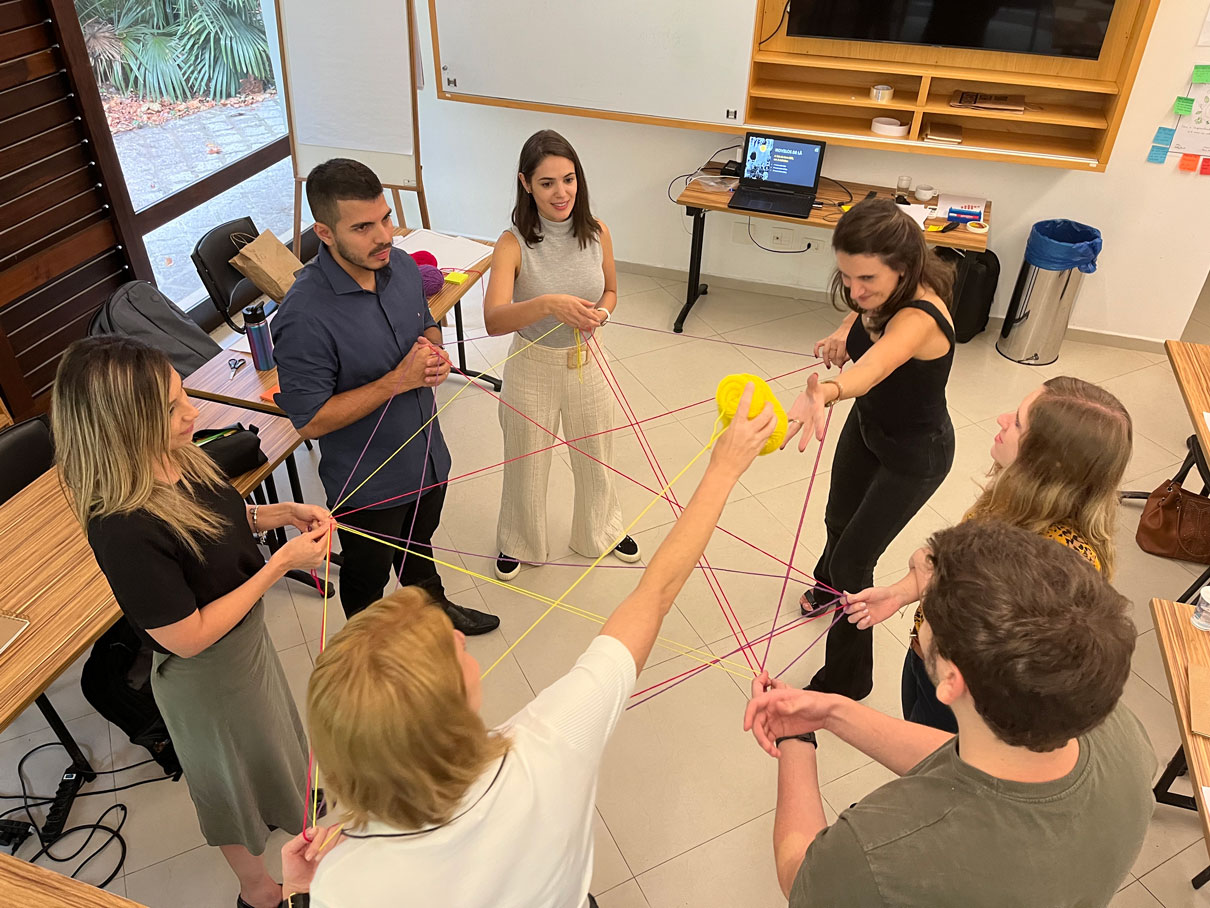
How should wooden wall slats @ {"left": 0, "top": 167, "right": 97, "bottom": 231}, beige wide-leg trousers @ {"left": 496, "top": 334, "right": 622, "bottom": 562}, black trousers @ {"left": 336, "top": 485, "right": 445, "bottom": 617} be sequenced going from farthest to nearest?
wooden wall slats @ {"left": 0, "top": 167, "right": 97, "bottom": 231}
beige wide-leg trousers @ {"left": 496, "top": 334, "right": 622, "bottom": 562}
black trousers @ {"left": 336, "top": 485, "right": 445, "bottom": 617}

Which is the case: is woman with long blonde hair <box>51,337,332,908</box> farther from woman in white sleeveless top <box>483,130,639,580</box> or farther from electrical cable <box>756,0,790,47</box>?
electrical cable <box>756,0,790,47</box>

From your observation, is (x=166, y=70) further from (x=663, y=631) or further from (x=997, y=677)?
(x=997, y=677)

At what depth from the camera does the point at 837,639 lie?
102 inches

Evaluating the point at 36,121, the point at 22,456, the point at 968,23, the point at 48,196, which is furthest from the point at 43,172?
the point at 968,23

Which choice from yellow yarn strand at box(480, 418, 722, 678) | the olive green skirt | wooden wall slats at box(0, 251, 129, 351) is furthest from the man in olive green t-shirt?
wooden wall slats at box(0, 251, 129, 351)

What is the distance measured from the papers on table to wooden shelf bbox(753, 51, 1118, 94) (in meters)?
1.89

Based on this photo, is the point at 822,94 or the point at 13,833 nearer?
the point at 13,833

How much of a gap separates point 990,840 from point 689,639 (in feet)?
6.50

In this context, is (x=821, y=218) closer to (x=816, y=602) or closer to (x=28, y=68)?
(x=816, y=602)

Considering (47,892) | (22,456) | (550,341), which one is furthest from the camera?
(550,341)

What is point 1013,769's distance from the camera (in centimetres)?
105

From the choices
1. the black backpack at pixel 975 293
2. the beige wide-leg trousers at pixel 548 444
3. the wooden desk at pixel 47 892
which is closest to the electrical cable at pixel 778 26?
the black backpack at pixel 975 293

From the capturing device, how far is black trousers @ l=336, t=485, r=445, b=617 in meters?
2.43

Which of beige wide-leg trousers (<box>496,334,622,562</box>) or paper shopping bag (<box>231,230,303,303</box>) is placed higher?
paper shopping bag (<box>231,230,303,303</box>)
